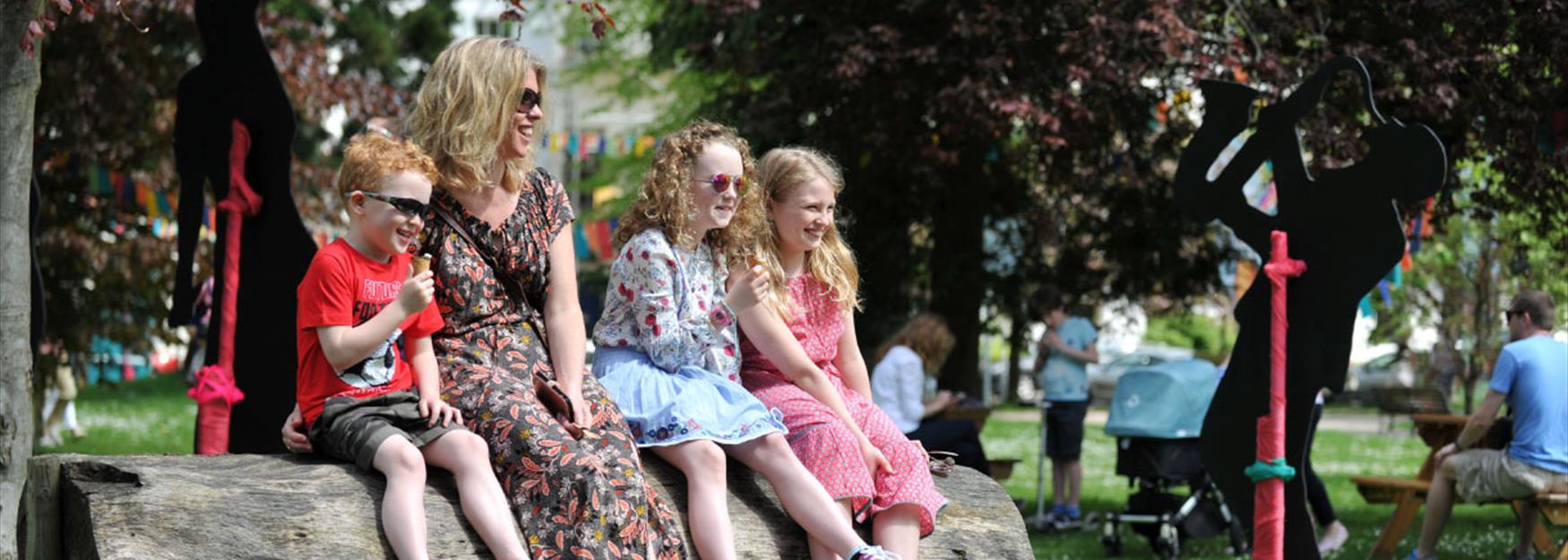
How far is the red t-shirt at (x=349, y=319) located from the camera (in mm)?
4500

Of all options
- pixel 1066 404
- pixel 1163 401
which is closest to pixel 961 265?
pixel 1066 404

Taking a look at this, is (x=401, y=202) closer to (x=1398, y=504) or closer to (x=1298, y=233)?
(x=1298, y=233)

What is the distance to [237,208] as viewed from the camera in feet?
22.8

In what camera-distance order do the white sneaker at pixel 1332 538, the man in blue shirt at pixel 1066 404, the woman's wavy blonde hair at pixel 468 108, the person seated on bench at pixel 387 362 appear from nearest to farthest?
the person seated on bench at pixel 387 362 < the woman's wavy blonde hair at pixel 468 108 < the white sneaker at pixel 1332 538 < the man in blue shirt at pixel 1066 404

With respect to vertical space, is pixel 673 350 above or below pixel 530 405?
above

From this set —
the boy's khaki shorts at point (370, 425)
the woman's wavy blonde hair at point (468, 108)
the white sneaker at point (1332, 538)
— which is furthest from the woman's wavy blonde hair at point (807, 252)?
the white sneaker at point (1332, 538)

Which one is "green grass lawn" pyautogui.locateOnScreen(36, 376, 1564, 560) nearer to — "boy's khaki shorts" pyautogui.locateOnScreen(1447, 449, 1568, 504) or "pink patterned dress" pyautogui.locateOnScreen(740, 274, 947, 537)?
"boy's khaki shorts" pyautogui.locateOnScreen(1447, 449, 1568, 504)

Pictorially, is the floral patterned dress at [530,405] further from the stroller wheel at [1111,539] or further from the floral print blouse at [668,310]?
the stroller wheel at [1111,539]

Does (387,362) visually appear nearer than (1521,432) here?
Yes

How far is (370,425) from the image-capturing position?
4473 millimetres

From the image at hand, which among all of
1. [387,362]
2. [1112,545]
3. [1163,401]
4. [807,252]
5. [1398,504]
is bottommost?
Answer: [1112,545]

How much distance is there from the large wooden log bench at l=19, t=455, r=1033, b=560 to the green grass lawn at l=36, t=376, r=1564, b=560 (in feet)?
8.65

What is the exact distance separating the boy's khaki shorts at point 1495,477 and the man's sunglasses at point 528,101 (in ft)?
21.1

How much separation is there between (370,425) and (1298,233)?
359 cm
